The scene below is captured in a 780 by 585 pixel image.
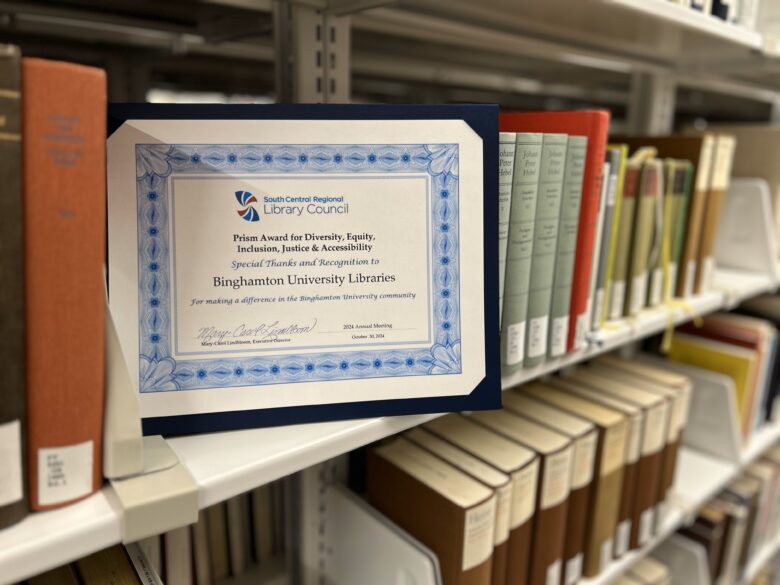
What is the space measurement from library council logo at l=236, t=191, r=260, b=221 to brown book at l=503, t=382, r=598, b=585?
0.62 m

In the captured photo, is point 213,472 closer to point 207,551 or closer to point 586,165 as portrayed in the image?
point 207,551

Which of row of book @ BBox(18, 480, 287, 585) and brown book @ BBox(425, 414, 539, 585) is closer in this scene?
row of book @ BBox(18, 480, 287, 585)

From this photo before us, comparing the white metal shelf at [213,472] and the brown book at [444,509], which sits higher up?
the white metal shelf at [213,472]

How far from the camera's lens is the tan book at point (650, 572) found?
133 cm

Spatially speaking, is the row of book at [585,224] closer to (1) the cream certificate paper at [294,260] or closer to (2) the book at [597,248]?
(2) the book at [597,248]

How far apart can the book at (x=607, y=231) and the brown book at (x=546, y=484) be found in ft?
0.64

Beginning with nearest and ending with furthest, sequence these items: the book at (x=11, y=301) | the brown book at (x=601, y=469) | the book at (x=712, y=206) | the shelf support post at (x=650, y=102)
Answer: the book at (x=11, y=301), the brown book at (x=601, y=469), the book at (x=712, y=206), the shelf support post at (x=650, y=102)

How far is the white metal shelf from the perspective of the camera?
0.43 m

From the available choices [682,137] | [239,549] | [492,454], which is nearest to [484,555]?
[492,454]

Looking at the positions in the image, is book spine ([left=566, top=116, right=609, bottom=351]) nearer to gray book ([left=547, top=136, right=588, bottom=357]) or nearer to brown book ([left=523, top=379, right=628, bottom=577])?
gray book ([left=547, top=136, right=588, bottom=357])

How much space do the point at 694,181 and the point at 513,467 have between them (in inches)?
26.0

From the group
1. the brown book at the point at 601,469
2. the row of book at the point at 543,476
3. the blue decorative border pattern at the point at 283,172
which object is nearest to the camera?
the blue decorative border pattern at the point at 283,172

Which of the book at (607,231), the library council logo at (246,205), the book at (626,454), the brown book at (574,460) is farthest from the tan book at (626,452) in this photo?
the library council logo at (246,205)

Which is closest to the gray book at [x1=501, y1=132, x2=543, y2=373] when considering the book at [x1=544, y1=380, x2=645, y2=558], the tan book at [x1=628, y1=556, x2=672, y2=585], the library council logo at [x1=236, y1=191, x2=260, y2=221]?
the library council logo at [x1=236, y1=191, x2=260, y2=221]
